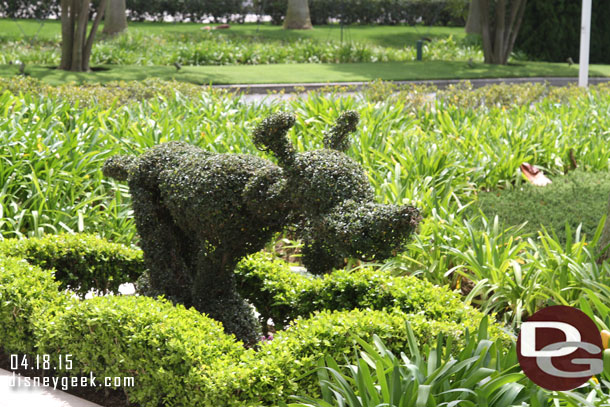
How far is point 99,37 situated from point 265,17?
41.9ft

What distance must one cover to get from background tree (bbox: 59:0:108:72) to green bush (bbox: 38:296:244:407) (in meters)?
13.5

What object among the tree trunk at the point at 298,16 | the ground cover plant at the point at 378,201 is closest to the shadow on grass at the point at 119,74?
the ground cover plant at the point at 378,201

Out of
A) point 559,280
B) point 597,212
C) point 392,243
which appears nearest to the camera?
point 392,243

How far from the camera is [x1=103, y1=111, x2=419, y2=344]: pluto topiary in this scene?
10.6 feet

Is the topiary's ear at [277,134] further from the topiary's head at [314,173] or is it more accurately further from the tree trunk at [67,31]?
the tree trunk at [67,31]

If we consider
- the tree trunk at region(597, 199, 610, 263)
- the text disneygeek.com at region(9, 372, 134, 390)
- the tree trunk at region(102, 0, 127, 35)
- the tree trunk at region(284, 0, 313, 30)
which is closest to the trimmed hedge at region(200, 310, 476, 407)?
the text disneygeek.com at region(9, 372, 134, 390)

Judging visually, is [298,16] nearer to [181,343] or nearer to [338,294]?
[338,294]

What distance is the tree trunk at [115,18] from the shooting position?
84.2 feet

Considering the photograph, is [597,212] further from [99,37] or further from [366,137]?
[99,37]

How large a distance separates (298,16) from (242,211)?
90.3 feet

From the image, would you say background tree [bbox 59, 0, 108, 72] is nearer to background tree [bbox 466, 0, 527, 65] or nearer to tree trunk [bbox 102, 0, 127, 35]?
tree trunk [bbox 102, 0, 127, 35]

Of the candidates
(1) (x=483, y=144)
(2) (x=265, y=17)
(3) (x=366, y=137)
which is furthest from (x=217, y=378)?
(2) (x=265, y=17)

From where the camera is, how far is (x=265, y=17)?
1438 inches

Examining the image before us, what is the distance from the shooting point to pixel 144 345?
349cm
